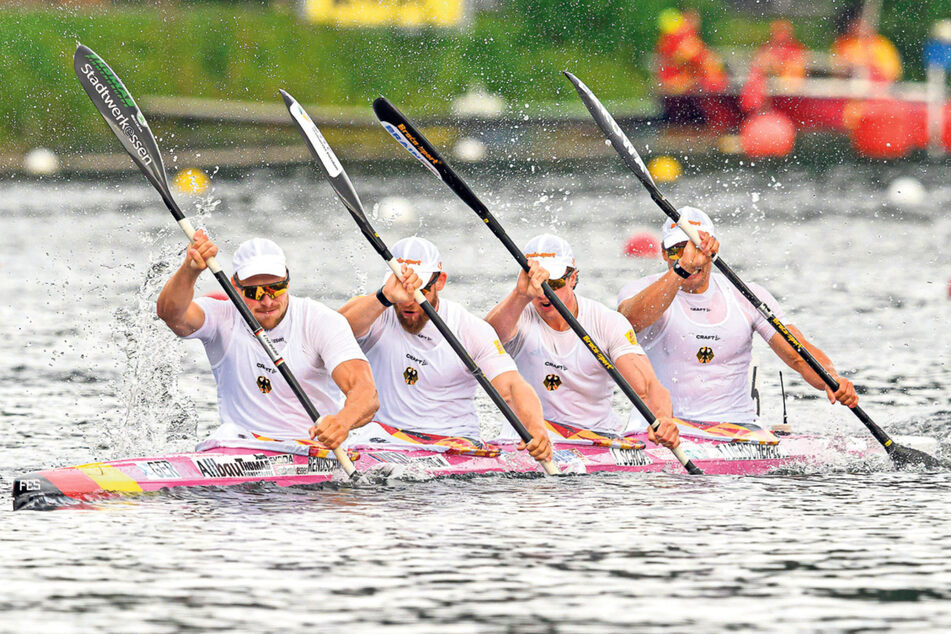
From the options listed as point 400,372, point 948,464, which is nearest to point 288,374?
point 400,372

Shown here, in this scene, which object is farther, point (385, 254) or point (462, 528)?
point (385, 254)

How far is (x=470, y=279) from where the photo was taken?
66.0 feet

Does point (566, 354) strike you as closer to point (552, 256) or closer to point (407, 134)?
point (552, 256)

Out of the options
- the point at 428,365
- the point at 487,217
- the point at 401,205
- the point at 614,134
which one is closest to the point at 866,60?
the point at 401,205

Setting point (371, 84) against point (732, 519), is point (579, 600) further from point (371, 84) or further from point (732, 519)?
point (371, 84)

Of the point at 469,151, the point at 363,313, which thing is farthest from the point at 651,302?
the point at 469,151

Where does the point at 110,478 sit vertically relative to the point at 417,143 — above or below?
below

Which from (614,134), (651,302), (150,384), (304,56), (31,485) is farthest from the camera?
(304,56)

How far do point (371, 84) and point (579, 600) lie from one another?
1137 inches

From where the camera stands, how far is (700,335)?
431 inches

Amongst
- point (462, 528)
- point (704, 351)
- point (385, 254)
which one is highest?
point (385, 254)

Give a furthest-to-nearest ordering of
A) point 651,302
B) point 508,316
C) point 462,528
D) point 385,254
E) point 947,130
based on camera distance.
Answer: point 947,130 < point 651,302 < point 508,316 < point 385,254 < point 462,528

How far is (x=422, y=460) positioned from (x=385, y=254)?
1205 millimetres

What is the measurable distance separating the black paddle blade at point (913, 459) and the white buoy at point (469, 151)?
21546 millimetres
